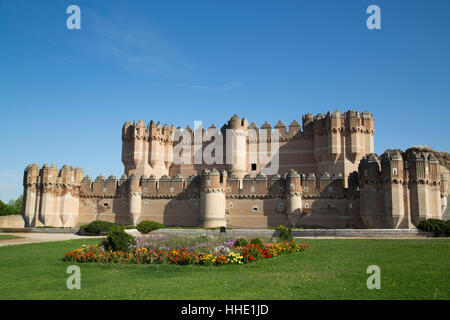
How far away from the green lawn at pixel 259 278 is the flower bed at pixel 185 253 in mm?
708

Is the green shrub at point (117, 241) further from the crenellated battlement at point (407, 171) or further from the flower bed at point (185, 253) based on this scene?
the crenellated battlement at point (407, 171)

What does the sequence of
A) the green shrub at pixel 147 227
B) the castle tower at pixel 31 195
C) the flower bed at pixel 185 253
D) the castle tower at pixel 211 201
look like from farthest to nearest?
the castle tower at pixel 31 195
the castle tower at pixel 211 201
the green shrub at pixel 147 227
the flower bed at pixel 185 253

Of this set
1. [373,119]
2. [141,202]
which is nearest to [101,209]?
[141,202]

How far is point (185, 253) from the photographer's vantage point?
58.0 ft

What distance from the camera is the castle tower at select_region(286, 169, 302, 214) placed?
40688 mm

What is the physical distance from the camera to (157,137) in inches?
2178

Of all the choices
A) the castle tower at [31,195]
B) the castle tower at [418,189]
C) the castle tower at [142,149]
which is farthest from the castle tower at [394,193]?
the castle tower at [31,195]

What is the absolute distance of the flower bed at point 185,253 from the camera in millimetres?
17281

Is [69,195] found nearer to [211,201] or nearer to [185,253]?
[211,201]

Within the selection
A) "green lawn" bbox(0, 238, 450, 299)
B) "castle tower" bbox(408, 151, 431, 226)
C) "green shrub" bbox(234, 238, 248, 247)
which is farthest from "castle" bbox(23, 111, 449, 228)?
"green shrub" bbox(234, 238, 248, 247)

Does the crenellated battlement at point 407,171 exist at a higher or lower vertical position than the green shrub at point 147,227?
higher

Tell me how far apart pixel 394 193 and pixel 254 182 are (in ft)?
45.3
